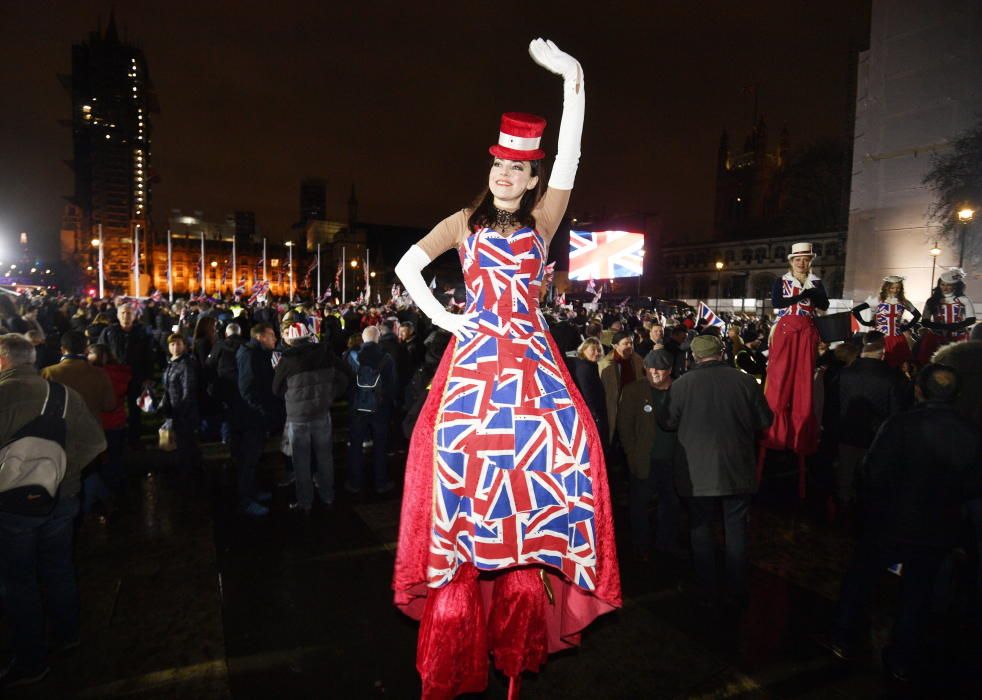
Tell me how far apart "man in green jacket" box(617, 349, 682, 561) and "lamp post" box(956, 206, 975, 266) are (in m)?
23.1

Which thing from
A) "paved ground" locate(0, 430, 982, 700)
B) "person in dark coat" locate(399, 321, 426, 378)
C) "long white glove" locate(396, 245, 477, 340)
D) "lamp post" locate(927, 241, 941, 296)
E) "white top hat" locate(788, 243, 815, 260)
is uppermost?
"lamp post" locate(927, 241, 941, 296)

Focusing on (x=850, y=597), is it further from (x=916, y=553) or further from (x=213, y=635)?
(x=213, y=635)

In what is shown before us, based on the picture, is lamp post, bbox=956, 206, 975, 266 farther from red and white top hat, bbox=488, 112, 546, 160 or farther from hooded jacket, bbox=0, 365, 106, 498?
hooded jacket, bbox=0, 365, 106, 498

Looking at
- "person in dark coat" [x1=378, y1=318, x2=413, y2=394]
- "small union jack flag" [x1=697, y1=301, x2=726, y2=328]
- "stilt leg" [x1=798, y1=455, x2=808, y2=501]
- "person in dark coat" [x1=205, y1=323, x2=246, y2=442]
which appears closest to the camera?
"stilt leg" [x1=798, y1=455, x2=808, y2=501]

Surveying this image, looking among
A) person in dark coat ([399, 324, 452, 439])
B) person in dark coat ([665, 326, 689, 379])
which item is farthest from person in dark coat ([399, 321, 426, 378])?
person in dark coat ([665, 326, 689, 379])

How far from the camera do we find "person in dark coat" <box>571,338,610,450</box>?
20.3 ft

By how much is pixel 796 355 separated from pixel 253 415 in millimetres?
6050

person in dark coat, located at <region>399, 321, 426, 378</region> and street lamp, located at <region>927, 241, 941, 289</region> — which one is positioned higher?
street lamp, located at <region>927, 241, 941, 289</region>

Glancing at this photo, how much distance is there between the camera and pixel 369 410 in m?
7.38

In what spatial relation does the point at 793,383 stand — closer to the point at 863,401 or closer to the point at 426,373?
the point at 863,401

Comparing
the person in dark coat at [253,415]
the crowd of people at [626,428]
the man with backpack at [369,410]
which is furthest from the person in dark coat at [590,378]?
the person in dark coat at [253,415]

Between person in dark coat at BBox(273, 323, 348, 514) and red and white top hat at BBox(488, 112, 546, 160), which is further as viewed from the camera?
person in dark coat at BBox(273, 323, 348, 514)

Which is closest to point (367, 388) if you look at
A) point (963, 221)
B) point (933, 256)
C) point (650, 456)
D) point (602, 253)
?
point (650, 456)

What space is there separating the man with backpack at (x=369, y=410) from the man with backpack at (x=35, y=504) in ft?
12.1
